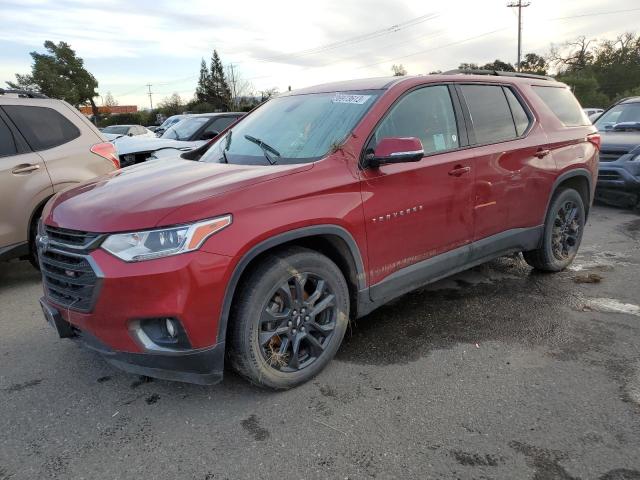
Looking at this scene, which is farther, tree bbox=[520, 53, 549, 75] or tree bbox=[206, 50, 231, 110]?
tree bbox=[206, 50, 231, 110]

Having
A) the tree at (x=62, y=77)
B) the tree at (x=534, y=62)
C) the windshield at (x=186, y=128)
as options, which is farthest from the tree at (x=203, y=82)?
the windshield at (x=186, y=128)

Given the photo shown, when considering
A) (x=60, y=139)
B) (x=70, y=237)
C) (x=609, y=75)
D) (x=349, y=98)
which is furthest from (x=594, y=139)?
A: (x=609, y=75)

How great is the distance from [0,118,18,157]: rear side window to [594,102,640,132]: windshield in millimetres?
9199

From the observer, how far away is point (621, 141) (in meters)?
8.25

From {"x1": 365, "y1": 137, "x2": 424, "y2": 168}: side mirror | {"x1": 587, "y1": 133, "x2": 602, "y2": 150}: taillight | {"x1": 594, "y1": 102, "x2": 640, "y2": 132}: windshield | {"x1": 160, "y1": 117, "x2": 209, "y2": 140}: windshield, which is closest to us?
{"x1": 365, "y1": 137, "x2": 424, "y2": 168}: side mirror

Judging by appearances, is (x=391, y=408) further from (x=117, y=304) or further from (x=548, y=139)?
(x=548, y=139)

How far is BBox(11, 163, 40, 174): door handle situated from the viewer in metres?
4.82

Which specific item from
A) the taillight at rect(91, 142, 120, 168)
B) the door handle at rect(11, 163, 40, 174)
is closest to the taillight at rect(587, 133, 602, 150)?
the taillight at rect(91, 142, 120, 168)

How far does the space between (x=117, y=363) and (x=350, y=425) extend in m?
1.28

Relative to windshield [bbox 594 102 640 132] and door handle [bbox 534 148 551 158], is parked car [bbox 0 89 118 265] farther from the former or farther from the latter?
windshield [bbox 594 102 640 132]

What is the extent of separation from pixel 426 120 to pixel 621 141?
628cm

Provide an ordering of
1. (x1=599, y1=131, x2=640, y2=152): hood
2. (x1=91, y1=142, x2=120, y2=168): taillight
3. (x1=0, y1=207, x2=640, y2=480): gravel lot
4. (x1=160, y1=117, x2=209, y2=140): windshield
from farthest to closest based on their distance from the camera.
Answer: (x1=160, y1=117, x2=209, y2=140): windshield, (x1=599, y1=131, x2=640, y2=152): hood, (x1=91, y1=142, x2=120, y2=168): taillight, (x1=0, y1=207, x2=640, y2=480): gravel lot

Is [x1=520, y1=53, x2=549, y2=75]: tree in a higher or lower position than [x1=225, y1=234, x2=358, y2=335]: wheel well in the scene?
higher

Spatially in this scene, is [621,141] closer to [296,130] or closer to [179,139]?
[296,130]
